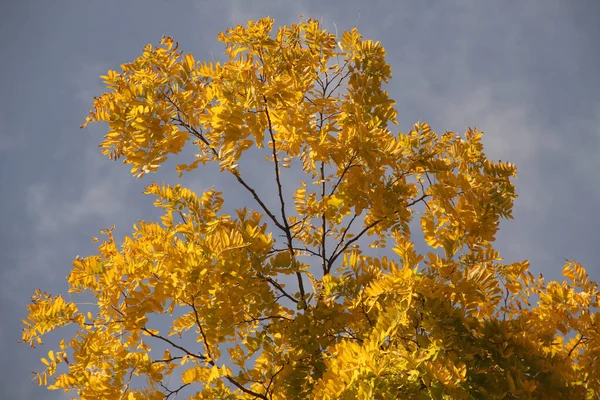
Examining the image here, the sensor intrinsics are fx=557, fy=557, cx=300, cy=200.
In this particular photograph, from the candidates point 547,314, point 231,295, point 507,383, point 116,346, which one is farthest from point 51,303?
point 547,314

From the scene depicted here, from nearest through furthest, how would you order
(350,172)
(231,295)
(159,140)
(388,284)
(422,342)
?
(388,284)
(422,342)
(231,295)
(159,140)
(350,172)

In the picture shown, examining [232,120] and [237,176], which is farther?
[237,176]

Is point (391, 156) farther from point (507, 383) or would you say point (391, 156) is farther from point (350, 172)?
point (507, 383)

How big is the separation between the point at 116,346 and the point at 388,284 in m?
2.44

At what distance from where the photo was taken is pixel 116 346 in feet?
14.7

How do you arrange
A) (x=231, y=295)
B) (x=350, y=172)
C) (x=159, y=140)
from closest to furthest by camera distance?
(x=231, y=295) < (x=159, y=140) < (x=350, y=172)

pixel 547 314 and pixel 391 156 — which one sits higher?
pixel 391 156

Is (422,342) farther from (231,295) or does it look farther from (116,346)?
(116,346)

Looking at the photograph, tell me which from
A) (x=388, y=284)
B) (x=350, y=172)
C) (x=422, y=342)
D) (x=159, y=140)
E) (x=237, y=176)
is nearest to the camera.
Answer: (x=388, y=284)

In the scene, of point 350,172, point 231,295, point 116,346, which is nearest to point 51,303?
point 116,346

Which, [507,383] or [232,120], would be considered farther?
[232,120]

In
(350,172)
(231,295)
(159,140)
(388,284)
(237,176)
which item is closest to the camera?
(388,284)

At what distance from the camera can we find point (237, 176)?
4711mm

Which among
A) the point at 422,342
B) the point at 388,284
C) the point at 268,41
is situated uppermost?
the point at 268,41
